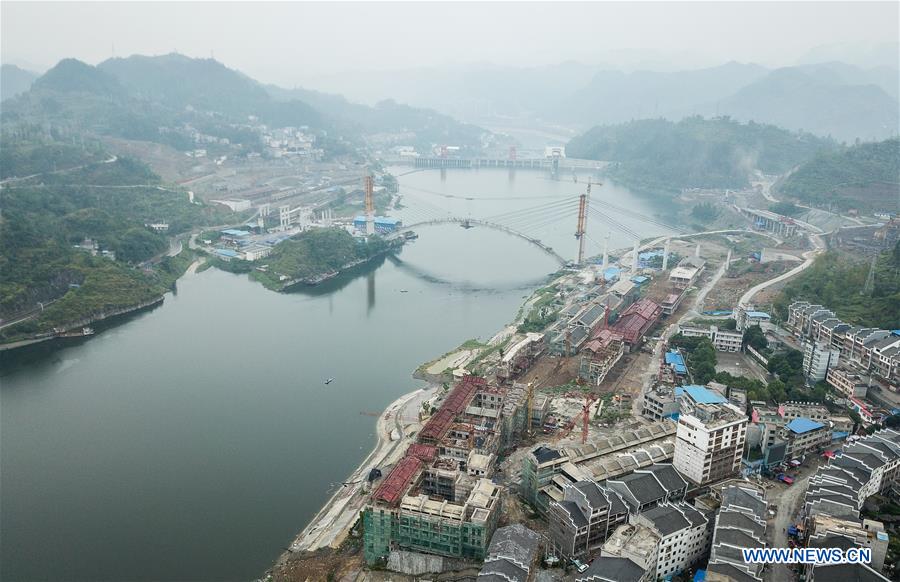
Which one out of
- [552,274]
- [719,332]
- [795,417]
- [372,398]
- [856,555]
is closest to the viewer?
[856,555]

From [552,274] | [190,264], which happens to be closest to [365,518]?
[552,274]

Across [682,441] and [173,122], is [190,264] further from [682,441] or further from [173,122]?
[173,122]

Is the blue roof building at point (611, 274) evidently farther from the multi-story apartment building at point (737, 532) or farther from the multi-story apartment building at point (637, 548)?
the multi-story apartment building at point (637, 548)

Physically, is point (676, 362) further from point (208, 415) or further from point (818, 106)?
point (818, 106)

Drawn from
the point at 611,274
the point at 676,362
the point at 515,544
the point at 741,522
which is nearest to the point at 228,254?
the point at 611,274

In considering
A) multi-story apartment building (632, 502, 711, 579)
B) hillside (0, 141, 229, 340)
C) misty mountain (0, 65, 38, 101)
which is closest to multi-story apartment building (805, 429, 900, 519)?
multi-story apartment building (632, 502, 711, 579)

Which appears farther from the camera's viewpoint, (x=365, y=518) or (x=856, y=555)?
(x=365, y=518)
